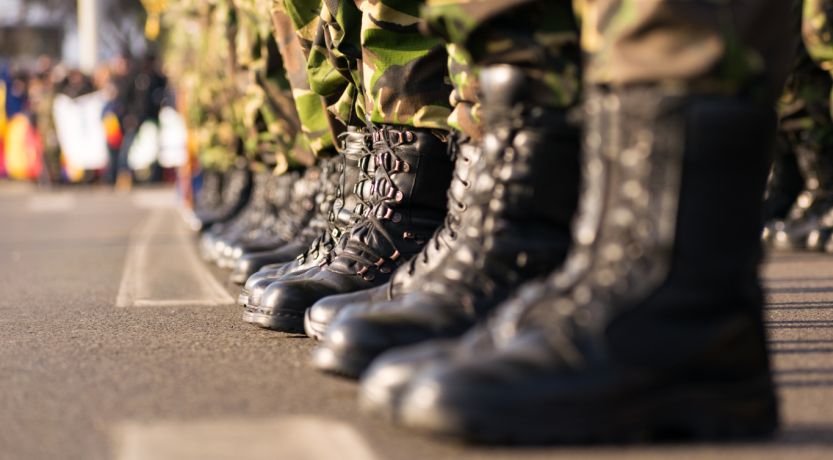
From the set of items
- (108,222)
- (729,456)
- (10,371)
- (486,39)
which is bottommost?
(108,222)

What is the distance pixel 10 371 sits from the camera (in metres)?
2.60

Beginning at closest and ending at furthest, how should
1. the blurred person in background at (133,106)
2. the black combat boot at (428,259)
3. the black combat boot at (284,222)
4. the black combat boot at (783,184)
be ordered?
the black combat boot at (428,259) → the black combat boot at (284,222) → the black combat boot at (783,184) → the blurred person in background at (133,106)

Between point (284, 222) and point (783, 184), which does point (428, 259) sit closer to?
point (284, 222)

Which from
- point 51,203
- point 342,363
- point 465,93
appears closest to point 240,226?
point 465,93

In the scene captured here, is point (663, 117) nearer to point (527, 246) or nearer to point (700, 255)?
point (700, 255)

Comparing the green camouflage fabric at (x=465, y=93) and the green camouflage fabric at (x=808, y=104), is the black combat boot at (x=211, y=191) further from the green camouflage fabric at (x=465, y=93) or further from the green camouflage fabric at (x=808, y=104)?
the green camouflage fabric at (x=465, y=93)

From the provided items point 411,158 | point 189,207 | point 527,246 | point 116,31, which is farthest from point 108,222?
point 116,31

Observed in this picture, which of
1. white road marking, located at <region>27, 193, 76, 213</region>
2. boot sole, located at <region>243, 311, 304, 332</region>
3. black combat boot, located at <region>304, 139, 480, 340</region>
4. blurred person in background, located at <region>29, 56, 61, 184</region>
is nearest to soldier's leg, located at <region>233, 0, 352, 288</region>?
boot sole, located at <region>243, 311, 304, 332</region>

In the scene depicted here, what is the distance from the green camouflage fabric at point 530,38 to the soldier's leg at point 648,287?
26 centimetres

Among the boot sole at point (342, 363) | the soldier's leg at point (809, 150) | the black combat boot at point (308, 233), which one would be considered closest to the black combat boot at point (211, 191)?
the soldier's leg at point (809, 150)

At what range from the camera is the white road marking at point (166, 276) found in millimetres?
4145

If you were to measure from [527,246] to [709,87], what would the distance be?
0.51m

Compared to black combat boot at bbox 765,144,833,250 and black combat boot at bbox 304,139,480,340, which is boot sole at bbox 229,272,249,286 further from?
black combat boot at bbox 765,144,833,250

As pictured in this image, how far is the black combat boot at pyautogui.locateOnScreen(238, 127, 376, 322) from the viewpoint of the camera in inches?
124
